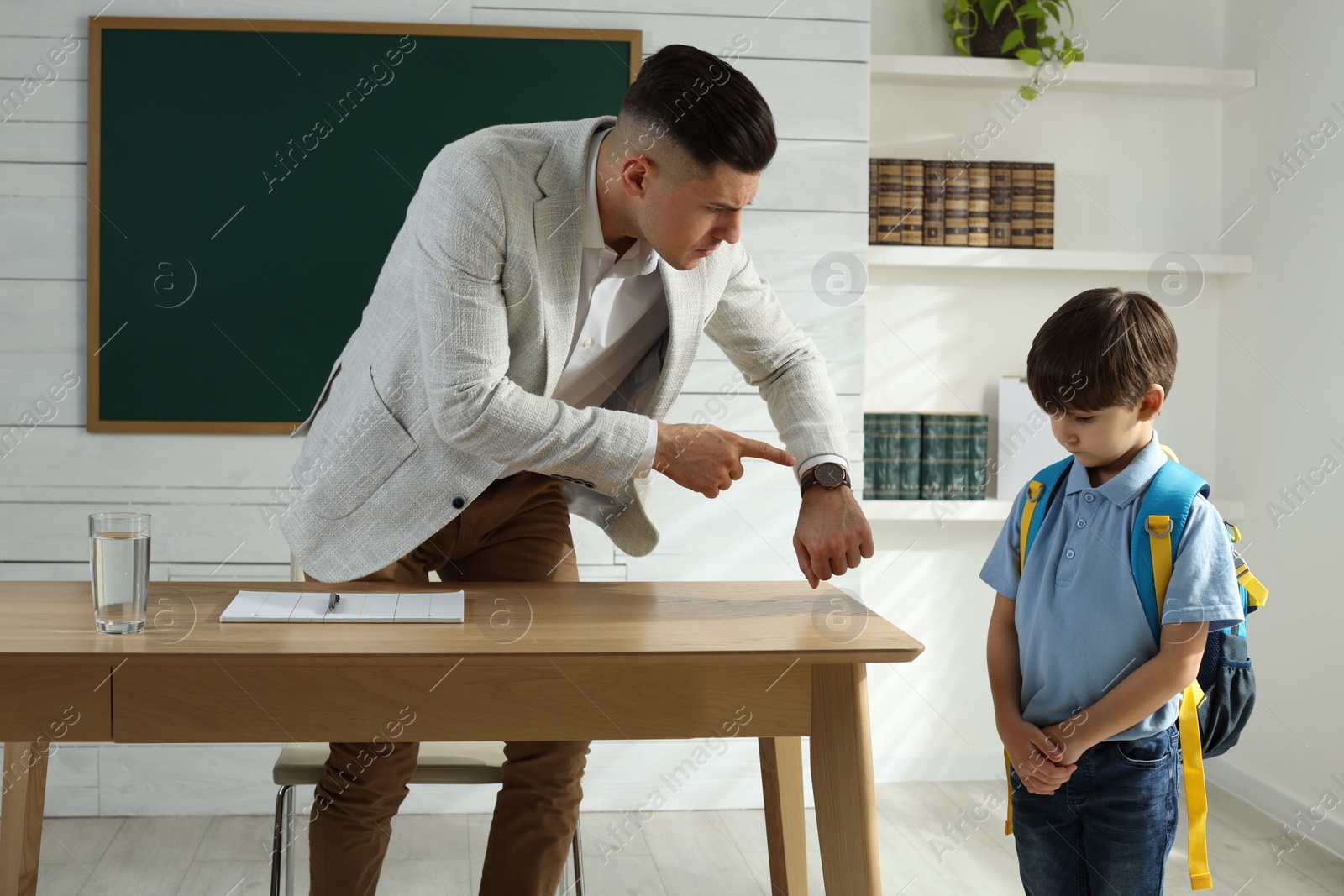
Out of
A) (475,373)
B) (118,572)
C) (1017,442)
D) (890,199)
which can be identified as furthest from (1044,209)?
(118,572)

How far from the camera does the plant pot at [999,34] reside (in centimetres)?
298

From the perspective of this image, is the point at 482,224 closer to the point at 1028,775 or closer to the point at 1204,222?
the point at 1028,775

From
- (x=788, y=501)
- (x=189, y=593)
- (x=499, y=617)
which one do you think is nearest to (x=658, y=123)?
(x=499, y=617)

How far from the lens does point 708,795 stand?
2.92 m

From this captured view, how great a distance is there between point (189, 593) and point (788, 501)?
1697 millimetres

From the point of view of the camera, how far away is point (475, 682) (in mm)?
1258

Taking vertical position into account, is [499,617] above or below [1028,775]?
above

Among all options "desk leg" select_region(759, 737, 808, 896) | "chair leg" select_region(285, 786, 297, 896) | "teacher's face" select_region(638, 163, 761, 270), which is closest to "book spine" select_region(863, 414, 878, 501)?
"desk leg" select_region(759, 737, 808, 896)

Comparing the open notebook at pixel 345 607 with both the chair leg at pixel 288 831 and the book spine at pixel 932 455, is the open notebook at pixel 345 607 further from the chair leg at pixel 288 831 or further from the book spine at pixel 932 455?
the book spine at pixel 932 455

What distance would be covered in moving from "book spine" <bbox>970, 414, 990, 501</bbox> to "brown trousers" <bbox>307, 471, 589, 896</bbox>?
5.06ft

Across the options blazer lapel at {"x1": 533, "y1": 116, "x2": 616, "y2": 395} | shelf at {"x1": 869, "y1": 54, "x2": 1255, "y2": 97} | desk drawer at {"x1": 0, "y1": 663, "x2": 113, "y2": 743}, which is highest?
shelf at {"x1": 869, "y1": 54, "x2": 1255, "y2": 97}

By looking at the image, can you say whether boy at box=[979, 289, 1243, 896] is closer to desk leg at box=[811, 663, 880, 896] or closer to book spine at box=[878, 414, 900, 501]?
desk leg at box=[811, 663, 880, 896]

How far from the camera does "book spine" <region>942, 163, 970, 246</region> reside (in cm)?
301

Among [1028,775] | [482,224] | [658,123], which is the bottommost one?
[1028,775]
